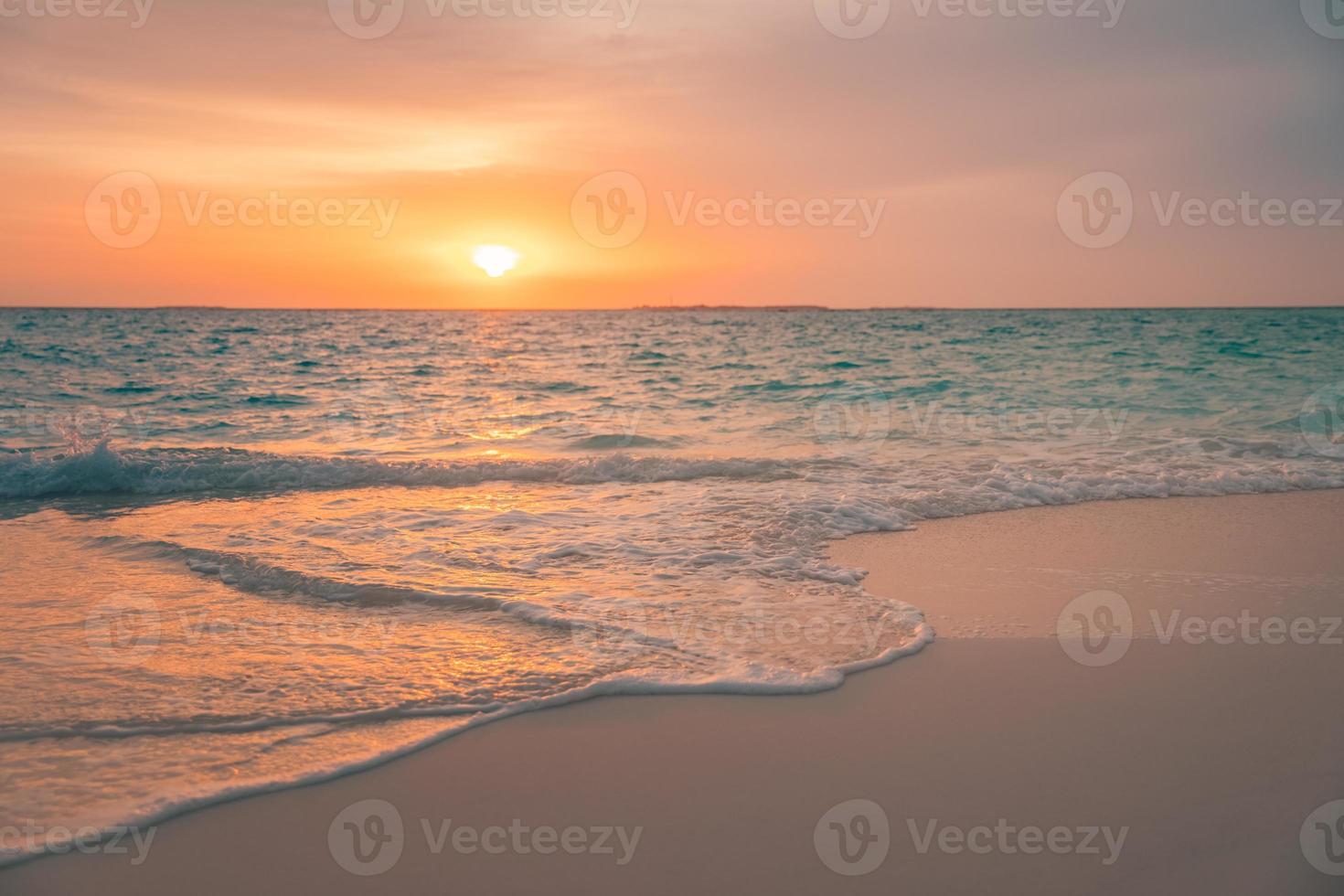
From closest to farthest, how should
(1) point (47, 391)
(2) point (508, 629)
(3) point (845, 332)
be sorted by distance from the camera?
(2) point (508, 629) < (1) point (47, 391) < (3) point (845, 332)

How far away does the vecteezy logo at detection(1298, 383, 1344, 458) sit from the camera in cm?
1263

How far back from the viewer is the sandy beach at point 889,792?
116 inches

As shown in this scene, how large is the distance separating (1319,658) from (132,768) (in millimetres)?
5955

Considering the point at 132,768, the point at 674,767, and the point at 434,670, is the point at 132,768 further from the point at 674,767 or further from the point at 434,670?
the point at 674,767

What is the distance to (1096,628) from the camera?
516 cm

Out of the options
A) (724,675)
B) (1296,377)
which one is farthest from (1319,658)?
(1296,377)

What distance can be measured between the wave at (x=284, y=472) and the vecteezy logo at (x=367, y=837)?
7592 millimetres

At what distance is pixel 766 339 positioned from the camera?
135 feet

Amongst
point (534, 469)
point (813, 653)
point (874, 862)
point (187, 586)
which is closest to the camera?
point (874, 862)

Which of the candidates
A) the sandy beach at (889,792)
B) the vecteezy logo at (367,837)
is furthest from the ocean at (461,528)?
the vecteezy logo at (367,837)

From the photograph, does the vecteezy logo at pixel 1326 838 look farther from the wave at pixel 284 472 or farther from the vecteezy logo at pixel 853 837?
the wave at pixel 284 472
